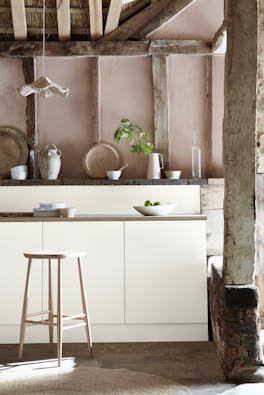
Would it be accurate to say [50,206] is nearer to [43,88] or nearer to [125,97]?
[43,88]

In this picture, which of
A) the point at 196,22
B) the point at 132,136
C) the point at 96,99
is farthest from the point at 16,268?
the point at 196,22

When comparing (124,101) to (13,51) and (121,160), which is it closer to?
(121,160)

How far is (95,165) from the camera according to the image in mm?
5699

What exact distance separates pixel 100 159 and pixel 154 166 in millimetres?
512

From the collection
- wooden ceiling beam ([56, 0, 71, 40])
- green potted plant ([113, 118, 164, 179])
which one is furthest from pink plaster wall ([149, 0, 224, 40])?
green potted plant ([113, 118, 164, 179])

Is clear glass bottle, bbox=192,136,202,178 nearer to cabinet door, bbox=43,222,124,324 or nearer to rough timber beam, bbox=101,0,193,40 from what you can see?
rough timber beam, bbox=101,0,193,40

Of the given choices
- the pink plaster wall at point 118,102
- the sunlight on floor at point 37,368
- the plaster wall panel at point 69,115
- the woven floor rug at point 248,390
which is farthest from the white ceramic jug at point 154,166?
the woven floor rug at point 248,390

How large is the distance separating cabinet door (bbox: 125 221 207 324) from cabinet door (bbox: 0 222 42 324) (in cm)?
69

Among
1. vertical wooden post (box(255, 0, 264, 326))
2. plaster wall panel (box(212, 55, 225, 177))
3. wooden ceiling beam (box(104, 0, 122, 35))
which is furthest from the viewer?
plaster wall panel (box(212, 55, 225, 177))

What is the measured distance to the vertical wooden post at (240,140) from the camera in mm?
3627

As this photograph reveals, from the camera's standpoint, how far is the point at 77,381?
11.9ft

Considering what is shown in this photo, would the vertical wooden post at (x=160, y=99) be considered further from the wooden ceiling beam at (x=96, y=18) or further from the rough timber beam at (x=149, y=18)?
the wooden ceiling beam at (x=96, y=18)

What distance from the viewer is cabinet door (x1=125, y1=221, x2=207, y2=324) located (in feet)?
15.5

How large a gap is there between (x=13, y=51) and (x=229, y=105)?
2736mm
